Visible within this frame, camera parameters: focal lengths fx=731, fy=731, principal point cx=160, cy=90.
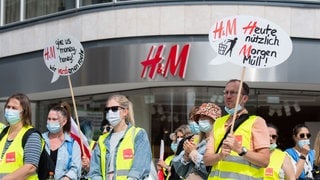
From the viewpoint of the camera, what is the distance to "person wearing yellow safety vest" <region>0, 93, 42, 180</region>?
6.53 m

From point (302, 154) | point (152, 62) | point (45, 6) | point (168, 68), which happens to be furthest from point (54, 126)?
point (45, 6)

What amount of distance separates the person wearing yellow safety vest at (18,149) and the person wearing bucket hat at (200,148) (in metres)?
1.77

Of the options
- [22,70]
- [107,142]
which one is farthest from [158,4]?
[107,142]

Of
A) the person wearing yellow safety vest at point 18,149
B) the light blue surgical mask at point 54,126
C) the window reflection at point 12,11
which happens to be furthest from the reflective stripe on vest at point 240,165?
the window reflection at point 12,11

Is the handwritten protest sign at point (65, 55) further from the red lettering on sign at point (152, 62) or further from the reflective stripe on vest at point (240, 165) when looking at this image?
the red lettering on sign at point (152, 62)

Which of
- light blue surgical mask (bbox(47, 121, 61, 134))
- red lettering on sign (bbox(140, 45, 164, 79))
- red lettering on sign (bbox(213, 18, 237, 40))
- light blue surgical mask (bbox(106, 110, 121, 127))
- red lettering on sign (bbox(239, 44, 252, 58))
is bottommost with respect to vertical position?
light blue surgical mask (bbox(47, 121, 61, 134))

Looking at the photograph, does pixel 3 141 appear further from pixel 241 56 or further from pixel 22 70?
pixel 22 70

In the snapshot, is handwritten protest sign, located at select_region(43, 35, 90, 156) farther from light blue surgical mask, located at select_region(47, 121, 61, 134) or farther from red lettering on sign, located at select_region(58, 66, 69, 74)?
light blue surgical mask, located at select_region(47, 121, 61, 134)

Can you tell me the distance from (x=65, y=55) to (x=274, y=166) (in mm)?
4242

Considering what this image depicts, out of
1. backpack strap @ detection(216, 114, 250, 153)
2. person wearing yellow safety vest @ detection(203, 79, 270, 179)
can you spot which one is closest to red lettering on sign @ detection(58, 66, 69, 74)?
person wearing yellow safety vest @ detection(203, 79, 270, 179)

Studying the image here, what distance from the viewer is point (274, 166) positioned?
27.6ft

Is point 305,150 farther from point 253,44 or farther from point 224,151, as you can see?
point 224,151

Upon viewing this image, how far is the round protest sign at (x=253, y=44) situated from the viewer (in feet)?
22.8

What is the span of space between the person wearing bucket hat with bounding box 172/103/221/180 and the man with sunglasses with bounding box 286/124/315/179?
2617 millimetres
